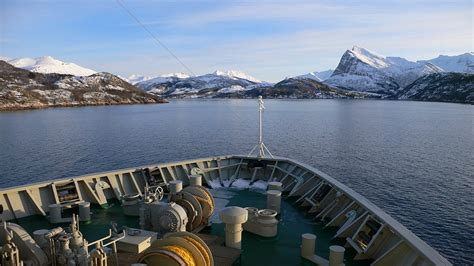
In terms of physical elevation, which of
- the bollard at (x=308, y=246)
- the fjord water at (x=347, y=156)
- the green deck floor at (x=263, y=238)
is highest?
the bollard at (x=308, y=246)

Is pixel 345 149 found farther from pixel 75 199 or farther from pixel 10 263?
pixel 10 263

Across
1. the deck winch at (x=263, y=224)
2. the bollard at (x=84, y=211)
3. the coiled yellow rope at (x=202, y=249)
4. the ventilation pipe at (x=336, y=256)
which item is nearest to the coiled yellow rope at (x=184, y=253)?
the coiled yellow rope at (x=202, y=249)

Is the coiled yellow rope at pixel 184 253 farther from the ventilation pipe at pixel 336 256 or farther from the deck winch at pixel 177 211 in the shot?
the ventilation pipe at pixel 336 256

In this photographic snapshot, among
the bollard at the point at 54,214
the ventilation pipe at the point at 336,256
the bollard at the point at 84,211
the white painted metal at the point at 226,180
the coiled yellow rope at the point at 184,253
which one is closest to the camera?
the coiled yellow rope at the point at 184,253

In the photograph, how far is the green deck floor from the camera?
1395 cm

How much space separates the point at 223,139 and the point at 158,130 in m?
21.4

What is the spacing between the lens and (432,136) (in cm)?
7456

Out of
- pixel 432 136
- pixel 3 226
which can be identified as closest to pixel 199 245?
pixel 3 226

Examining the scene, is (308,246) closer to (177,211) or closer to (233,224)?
(233,224)

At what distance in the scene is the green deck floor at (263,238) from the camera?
14.0 metres

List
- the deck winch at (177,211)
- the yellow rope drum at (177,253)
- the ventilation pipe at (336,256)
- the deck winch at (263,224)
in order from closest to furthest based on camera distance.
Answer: the yellow rope drum at (177,253) < the ventilation pipe at (336,256) < the deck winch at (177,211) < the deck winch at (263,224)

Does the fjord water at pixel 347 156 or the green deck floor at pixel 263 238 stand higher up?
the green deck floor at pixel 263 238

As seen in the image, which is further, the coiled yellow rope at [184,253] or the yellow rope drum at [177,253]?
the coiled yellow rope at [184,253]

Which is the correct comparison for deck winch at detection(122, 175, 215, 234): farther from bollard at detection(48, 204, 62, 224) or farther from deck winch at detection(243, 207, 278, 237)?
bollard at detection(48, 204, 62, 224)
